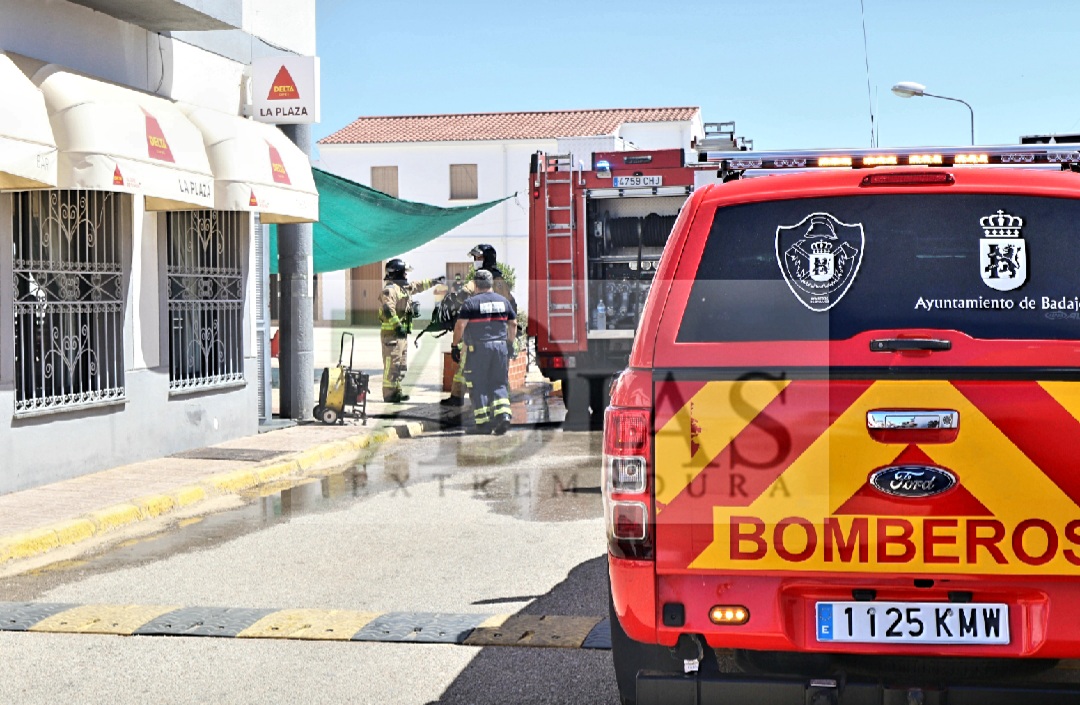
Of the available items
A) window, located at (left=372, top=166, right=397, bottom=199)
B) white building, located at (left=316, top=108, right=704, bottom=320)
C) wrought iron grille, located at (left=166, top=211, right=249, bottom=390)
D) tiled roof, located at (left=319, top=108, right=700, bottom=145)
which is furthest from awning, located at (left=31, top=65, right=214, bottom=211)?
window, located at (left=372, top=166, right=397, bottom=199)

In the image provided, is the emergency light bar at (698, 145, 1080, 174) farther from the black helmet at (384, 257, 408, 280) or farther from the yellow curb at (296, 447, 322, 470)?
the black helmet at (384, 257, 408, 280)

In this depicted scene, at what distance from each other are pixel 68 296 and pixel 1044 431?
867 centimetres

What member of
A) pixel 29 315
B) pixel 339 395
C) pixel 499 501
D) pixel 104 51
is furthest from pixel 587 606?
pixel 339 395

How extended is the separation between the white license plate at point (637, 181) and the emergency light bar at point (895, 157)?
1019 centimetres

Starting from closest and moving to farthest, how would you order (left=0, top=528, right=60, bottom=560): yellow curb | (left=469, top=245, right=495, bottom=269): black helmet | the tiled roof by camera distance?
(left=0, top=528, right=60, bottom=560): yellow curb → (left=469, top=245, right=495, bottom=269): black helmet → the tiled roof

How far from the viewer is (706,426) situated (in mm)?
3770

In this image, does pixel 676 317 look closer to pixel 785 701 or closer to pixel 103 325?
pixel 785 701

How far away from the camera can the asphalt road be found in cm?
531

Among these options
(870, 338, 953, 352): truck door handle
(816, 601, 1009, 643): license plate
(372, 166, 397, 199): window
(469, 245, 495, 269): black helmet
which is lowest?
(816, 601, 1009, 643): license plate

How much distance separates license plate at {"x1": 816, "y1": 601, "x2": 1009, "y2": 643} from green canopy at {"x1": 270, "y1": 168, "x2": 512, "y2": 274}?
13057 mm

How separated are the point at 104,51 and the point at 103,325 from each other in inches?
87.8

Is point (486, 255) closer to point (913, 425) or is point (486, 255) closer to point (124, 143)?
point (124, 143)

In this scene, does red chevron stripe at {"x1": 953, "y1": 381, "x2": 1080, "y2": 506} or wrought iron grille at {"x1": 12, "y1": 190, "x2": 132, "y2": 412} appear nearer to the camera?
red chevron stripe at {"x1": 953, "y1": 381, "x2": 1080, "y2": 506}

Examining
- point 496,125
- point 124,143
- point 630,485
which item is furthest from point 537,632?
point 496,125
